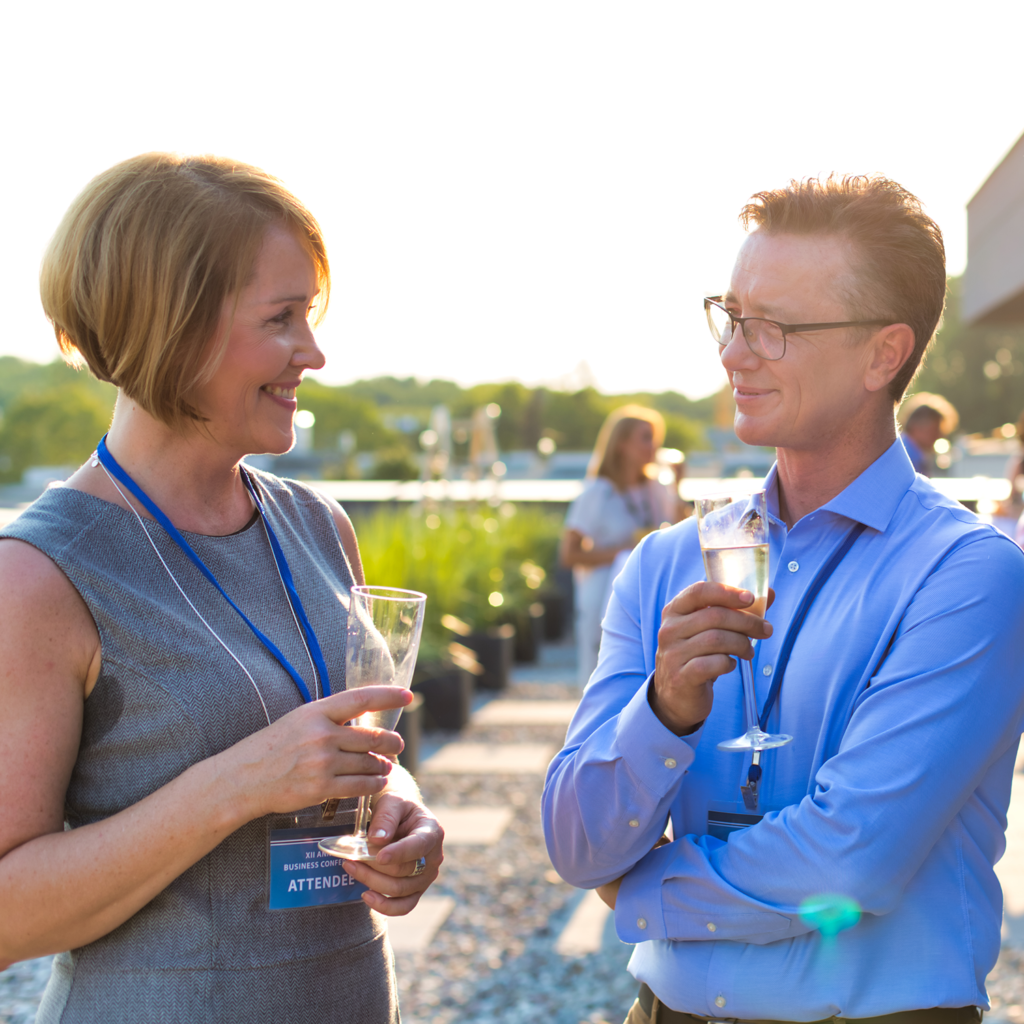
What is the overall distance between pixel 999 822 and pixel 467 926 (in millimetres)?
2929

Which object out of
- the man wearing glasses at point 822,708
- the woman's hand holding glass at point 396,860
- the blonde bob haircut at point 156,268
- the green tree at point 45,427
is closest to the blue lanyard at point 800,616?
the man wearing glasses at point 822,708

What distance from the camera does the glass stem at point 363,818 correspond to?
1.50 m

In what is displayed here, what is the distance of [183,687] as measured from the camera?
4.69 ft

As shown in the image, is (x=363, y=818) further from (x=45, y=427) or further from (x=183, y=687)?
(x=45, y=427)

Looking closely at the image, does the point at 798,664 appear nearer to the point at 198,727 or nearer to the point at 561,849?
the point at 561,849

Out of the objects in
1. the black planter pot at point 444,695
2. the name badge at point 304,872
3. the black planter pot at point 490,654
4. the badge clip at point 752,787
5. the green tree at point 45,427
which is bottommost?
the green tree at point 45,427

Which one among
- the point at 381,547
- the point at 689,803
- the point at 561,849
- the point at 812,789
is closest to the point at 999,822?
the point at 812,789

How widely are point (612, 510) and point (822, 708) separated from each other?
4.25m

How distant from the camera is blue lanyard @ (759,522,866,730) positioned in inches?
61.2

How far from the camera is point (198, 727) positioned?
1426 mm

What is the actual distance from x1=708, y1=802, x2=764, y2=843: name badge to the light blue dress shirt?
0.06 feet

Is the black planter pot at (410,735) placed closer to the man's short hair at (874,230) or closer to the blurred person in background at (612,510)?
the blurred person in background at (612,510)

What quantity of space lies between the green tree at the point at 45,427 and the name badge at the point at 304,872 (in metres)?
41.3

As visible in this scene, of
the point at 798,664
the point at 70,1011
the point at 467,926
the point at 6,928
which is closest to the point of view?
the point at 6,928
